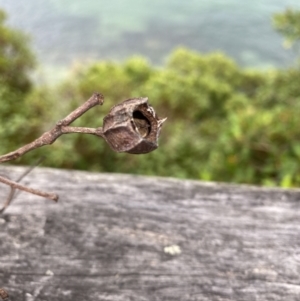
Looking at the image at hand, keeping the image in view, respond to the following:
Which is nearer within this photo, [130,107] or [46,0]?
[130,107]

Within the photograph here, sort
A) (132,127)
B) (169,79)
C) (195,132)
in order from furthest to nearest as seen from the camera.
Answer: (169,79) < (195,132) < (132,127)

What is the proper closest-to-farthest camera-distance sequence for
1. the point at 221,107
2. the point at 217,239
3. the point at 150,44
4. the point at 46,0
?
1. the point at 217,239
2. the point at 221,107
3. the point at 46,0
4. the point at 150,44

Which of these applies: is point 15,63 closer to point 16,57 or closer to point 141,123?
point 16,57

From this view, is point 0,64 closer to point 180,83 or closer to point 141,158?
point 141,158

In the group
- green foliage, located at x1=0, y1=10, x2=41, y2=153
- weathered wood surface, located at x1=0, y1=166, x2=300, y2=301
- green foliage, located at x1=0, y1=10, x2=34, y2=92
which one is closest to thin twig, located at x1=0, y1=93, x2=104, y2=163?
weathered wood surface, located at x1=0, y1=166, x2=300, y2=301

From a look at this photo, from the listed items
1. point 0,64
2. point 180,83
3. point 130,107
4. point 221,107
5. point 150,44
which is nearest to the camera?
point 130,107

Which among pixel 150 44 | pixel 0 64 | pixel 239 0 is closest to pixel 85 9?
pixel 150 44

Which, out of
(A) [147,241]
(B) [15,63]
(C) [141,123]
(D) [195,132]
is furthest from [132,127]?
(B) [15,63]
